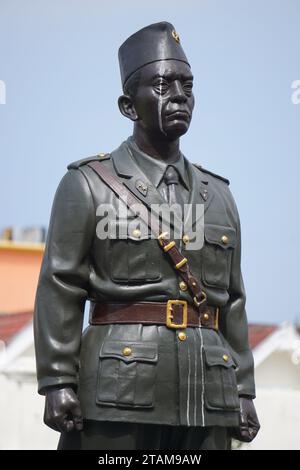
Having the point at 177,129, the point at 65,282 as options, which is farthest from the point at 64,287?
the point at 177,129

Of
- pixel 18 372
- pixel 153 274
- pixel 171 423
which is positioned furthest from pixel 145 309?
pixel 18 372

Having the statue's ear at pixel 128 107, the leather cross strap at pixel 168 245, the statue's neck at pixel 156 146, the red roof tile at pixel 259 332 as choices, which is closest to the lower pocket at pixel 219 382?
the leather cross strap at pixel 168 245

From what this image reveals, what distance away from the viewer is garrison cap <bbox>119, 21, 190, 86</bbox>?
8.16 meters

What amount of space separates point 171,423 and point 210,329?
27.8 inches

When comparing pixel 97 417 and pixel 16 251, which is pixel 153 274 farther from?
pixel 16 251

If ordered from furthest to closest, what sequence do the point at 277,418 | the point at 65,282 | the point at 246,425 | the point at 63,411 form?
the point at 277,418 < the point at 246,425 < the point at 65,282 < the point at 63,411

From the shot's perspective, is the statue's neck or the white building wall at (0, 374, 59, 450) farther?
the white building wall at (0, 374, 59, 450)

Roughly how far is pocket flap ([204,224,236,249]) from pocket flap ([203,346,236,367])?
67cm

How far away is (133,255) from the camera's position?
7895mm

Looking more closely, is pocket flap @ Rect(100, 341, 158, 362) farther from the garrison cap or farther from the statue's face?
the garrison cap

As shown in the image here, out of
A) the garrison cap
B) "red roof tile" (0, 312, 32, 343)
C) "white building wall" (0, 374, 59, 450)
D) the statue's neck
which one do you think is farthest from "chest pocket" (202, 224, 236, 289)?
"red roof tile" (0, 312, 32, 343)

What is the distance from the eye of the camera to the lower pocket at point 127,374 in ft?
25.1

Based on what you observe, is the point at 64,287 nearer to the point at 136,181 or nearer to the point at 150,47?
the point at 136,181

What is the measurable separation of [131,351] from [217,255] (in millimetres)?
894
